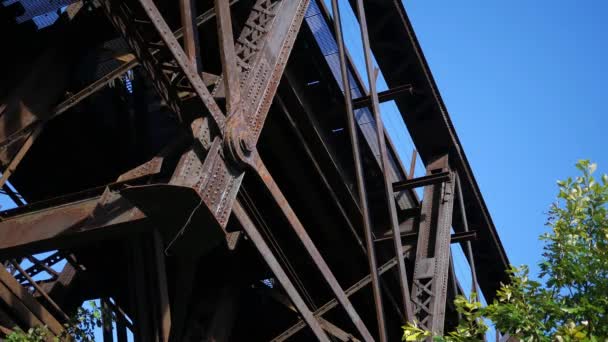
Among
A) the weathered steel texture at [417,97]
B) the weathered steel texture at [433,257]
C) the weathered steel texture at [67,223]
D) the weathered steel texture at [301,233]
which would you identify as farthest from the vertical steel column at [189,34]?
the weathered steel texture at [433,257]

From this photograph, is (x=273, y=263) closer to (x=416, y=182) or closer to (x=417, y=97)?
(x=416, y=182)

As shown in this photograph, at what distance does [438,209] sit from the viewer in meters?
16.3

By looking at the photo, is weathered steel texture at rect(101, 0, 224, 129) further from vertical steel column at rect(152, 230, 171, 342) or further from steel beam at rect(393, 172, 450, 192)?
steel beam at rect(393, 172, 450, 192)

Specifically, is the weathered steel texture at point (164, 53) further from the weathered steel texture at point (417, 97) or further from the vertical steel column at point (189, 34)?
the weathered steel texture at point (417, 97)

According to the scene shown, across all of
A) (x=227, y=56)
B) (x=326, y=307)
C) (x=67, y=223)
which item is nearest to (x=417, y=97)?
(x=326, y=307)

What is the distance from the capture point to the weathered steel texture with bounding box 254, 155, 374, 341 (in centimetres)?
1073

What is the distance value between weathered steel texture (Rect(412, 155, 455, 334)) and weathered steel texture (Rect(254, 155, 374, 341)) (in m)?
2.08

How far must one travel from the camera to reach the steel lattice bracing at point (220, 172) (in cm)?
1005

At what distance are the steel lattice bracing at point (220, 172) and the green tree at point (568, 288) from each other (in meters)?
2.46

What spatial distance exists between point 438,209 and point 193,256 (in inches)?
286

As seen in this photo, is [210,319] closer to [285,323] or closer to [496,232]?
[285,323]

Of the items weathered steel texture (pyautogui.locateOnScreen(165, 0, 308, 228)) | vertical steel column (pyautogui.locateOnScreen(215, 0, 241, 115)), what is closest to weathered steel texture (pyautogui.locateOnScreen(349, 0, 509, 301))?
weathered steel texture (pyautogui.locateOnScreen(165, 0, 308, 228))

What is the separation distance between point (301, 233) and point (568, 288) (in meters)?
2.99

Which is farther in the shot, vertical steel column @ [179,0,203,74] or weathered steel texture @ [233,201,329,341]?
weathered steel texture @ [233,201,329,341]
